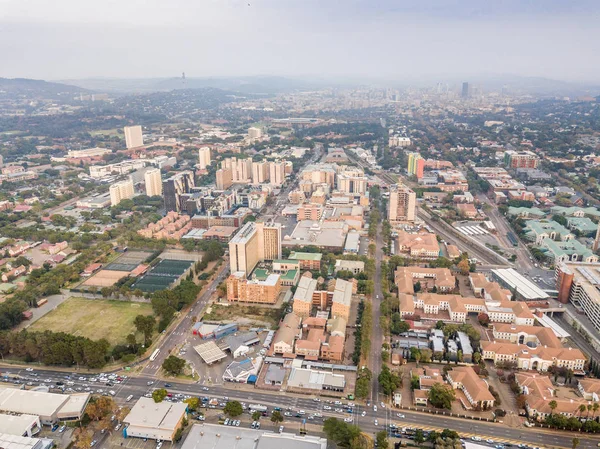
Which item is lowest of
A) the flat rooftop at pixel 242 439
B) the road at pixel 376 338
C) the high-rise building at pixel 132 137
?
the road at pixel 376 338

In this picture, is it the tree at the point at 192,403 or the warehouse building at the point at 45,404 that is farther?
the tree at the point at 192,403

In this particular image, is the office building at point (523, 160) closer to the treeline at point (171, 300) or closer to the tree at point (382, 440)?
the treeline at point (171, 300)

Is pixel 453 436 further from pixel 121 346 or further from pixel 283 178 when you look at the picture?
pixel 283 178

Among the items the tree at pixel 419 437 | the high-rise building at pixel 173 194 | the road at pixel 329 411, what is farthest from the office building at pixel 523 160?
the tree at pixel 419 437

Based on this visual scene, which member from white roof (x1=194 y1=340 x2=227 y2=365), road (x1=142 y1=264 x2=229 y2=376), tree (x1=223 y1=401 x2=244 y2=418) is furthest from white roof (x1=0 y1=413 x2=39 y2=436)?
tree (x1=223 y1=401 x2=244 y2=418)

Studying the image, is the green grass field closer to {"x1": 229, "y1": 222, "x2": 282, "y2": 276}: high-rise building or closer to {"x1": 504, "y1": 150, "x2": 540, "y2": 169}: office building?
{"x1": 229, "y1": 222, "x2": 282, "y2": 276}: high-rise building

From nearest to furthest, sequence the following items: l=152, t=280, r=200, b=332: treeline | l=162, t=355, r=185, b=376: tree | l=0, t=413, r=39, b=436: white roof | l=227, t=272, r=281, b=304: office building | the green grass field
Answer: l=0, t=413, r=39, b=436: white roof → l=162, t=355, r=185, b=376: tree → the green grass field → l=152, t=280, r=200, b=332: treeline → l=227, t=272, r=281, b=304: office building

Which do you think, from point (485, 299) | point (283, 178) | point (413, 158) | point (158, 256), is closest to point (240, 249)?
point (158, 256)
